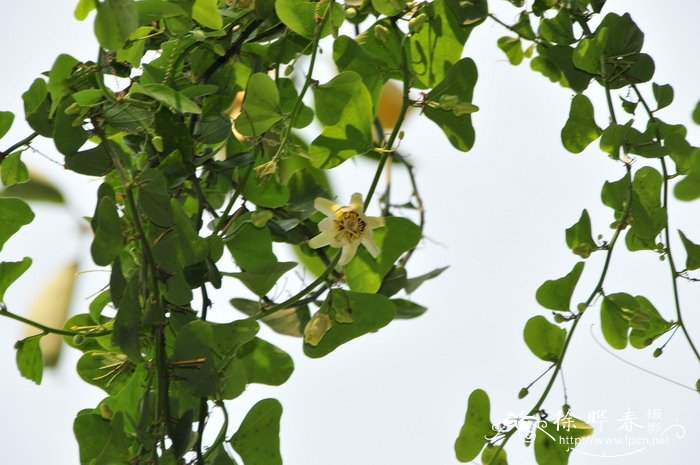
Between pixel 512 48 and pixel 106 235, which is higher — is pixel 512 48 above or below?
above

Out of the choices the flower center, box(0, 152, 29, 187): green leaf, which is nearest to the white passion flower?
the flower center

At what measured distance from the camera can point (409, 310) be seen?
0.64 meters

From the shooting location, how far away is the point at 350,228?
49 cm

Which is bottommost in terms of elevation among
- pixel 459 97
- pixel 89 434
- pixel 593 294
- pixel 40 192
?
pixel 89 434

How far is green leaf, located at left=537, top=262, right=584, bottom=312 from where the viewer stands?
1.75ft

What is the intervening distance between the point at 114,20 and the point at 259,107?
0.35ft

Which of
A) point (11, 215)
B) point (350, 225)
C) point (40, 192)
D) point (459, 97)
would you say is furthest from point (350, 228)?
point (40, 192)

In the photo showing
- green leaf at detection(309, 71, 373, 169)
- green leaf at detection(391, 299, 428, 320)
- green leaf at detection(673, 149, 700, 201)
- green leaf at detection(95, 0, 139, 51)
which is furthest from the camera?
green leaf at detection(391, 299, 428, 320)

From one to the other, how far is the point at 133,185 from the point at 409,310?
277 mm

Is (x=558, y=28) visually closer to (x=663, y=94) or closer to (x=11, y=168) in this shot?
(x=663, y=94)

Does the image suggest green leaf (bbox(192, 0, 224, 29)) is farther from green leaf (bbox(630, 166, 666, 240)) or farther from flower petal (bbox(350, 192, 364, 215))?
green leaf (bbox(630, 166, 666, 240))

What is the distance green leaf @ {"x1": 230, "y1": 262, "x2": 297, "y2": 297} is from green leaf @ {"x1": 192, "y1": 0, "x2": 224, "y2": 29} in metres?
0.15

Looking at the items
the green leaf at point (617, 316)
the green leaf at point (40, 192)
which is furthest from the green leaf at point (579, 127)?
the green leaf at point (40, 192)

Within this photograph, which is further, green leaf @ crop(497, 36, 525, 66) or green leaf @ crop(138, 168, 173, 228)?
green leaf @ crop(497, 36, 525, 66)
